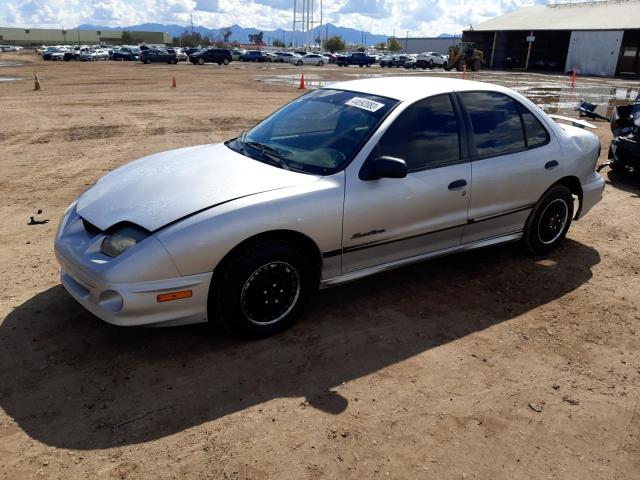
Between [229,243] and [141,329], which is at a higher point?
[229,243]

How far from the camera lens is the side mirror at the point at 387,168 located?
12.1 feet

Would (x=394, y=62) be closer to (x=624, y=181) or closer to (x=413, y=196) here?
(x=624, y=181)

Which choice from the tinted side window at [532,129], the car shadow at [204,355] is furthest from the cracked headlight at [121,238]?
the tinted side window at [532,129]

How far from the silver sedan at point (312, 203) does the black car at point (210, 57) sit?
48210 mm

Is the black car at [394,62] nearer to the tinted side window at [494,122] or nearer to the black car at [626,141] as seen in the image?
the black car at [626,141]

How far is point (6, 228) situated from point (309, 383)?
13.5 feet

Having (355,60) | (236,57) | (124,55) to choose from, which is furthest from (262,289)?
(236,57)

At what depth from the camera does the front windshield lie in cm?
390

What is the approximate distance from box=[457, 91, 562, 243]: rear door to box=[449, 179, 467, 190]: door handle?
0.41ft

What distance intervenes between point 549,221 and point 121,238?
399 cm

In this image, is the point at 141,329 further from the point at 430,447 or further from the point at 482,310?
the point at 482,310

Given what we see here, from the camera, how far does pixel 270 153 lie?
4121mm

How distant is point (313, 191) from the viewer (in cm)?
361

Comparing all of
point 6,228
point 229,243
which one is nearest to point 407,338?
point 229,243
